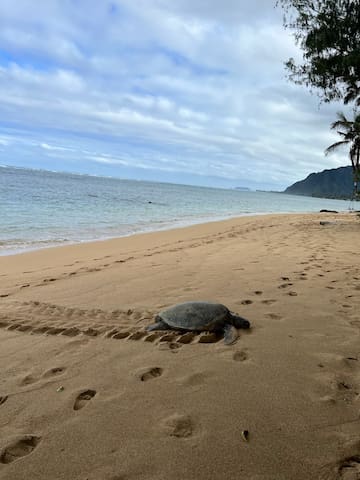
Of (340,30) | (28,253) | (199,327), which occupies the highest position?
(340,30)

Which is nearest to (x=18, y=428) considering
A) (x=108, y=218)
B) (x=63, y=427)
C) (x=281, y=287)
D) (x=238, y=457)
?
(x=63, y=427)

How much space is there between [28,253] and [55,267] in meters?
2.53

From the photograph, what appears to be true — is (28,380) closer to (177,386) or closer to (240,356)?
(177,386)

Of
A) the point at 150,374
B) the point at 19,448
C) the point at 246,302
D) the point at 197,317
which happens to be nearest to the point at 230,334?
the point at 197,317

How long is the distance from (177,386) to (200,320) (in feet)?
3.86

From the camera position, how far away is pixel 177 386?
2738mm

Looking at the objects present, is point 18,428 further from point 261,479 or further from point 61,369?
point 261,479

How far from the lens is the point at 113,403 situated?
8.27 ft

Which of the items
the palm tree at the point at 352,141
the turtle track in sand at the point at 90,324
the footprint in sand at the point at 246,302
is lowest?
the turtle track in sand at the point at 90,324

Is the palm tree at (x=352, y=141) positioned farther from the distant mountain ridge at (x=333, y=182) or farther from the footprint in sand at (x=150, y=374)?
the distant mountain ridge at (x=333, y=182)

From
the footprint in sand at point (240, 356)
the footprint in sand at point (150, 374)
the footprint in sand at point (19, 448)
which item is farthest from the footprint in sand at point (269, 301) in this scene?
the footprint in sand at point (19, 448)

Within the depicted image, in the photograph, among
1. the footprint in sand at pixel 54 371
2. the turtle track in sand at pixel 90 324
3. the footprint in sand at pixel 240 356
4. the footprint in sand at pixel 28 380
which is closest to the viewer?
the footprint in sand at pixel 28 380

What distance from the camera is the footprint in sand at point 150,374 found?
2.87 metres

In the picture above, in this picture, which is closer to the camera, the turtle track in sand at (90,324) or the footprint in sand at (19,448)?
the footprint in sand at (19,448)
